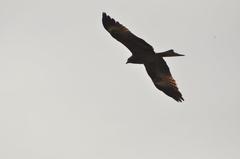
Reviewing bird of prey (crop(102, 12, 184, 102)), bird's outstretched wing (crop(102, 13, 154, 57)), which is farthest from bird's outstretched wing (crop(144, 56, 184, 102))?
bird's outstretched wing (crop(102, 13, 154, 57))

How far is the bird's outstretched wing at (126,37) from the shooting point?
584 inches

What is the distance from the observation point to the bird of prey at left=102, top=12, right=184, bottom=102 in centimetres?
1494

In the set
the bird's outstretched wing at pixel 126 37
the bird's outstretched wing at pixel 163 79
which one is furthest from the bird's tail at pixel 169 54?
the bird's outstretched wing at pixel 163 79

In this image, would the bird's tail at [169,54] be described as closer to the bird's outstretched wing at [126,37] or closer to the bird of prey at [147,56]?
the bird of prey at [147,56]

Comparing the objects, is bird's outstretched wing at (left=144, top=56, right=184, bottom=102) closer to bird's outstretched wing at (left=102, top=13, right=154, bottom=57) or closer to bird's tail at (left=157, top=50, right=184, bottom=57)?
bird's outstretched wing at (left=102, top=13, right=154, bottom=57)

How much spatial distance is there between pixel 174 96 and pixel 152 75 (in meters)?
1.07

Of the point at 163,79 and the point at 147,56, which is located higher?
the point at 147,56

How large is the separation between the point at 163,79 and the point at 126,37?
204 cm

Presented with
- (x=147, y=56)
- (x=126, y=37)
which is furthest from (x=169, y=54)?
(x=126, y=37)

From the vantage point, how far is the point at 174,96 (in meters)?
16.0

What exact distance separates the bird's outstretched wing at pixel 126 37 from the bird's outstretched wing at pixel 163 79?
28.3 inches

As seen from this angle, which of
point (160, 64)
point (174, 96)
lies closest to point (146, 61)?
point (160, 64)

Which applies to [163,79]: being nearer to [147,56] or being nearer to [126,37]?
[147,56]

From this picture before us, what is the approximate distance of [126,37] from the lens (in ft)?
50.2
